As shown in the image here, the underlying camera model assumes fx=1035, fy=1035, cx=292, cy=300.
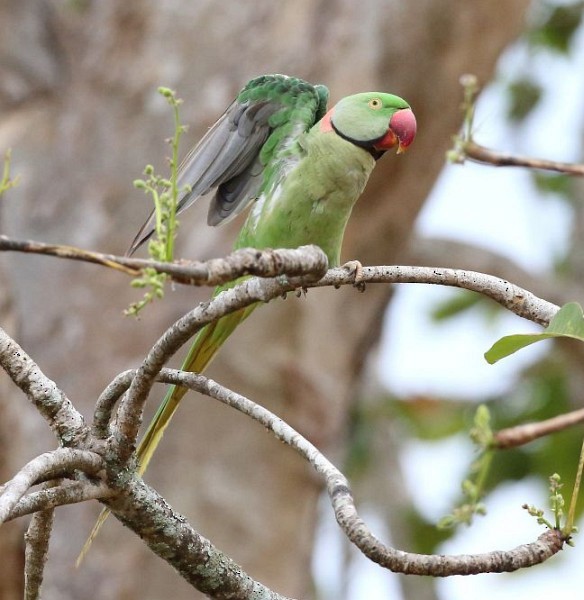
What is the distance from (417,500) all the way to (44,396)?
4.06 metres

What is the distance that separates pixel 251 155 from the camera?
2400mm

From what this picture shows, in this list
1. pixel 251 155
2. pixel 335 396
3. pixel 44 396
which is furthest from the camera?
pixel 335 396

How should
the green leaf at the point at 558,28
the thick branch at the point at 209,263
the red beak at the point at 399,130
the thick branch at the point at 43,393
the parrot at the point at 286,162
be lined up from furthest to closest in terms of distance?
1. the green leaf at the point at 558,28
2. the red beak at the point at 399,130
3. the parrot at the point at 286,162
4. the thick branch at the point at 43,393
5. the thick branch at the point at 209,263

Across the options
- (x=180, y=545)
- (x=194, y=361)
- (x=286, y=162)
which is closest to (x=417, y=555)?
(x=180, y=545)

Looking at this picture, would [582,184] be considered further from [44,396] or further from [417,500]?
[44,396]

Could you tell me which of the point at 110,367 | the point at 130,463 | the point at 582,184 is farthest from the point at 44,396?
the point at 582,184

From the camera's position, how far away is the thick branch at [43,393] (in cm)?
140

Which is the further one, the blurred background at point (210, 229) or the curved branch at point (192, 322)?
the blurred background at point (210, 229)

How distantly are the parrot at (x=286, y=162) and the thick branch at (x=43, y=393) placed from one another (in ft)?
2.35

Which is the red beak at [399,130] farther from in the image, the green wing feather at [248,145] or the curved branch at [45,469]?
the curved branch at [45,469]

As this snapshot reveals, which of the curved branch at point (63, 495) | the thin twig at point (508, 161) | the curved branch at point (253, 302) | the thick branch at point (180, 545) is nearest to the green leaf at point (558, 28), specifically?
the thin twig at point (508, 161)

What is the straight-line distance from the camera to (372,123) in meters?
2.34

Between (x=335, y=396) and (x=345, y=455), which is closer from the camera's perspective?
(x=335, y=396)

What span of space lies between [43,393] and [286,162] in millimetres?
1058
